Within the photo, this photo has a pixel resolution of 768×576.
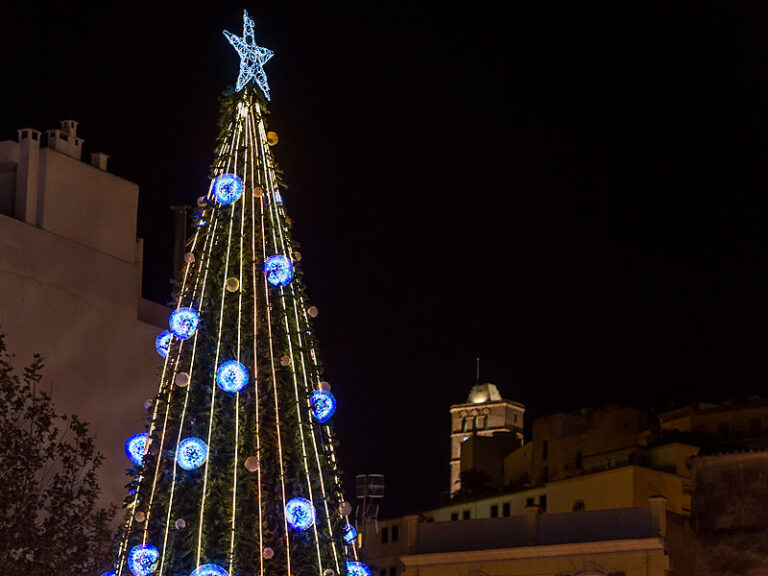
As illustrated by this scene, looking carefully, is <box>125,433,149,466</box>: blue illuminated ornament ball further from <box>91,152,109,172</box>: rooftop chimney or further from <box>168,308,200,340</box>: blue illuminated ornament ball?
<box>91,152,109,172</box>: rooftop chimney

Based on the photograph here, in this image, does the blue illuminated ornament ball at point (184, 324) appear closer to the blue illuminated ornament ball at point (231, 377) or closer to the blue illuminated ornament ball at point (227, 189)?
the blue illuminated ornament ball at point (231, 377)

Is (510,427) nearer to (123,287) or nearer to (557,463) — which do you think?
(557,463)

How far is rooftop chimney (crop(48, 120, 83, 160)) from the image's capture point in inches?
1017

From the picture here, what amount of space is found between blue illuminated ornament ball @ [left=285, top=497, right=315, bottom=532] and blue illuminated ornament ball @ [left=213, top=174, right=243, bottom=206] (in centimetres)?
322

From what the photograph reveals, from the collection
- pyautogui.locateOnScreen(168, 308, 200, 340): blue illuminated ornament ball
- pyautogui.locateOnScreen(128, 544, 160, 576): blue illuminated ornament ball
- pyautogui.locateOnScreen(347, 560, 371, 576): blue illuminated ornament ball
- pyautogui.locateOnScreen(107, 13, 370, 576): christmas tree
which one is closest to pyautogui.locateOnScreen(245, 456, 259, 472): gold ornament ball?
pyautogui.locateOnScreen(107, 13, 370, 576): christmas tree

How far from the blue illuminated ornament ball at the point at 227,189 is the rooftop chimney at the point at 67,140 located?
12.9 metres

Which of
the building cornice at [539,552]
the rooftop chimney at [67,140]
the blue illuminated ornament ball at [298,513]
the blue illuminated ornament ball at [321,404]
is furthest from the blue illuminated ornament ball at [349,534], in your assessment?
the building cornice at [539,552]

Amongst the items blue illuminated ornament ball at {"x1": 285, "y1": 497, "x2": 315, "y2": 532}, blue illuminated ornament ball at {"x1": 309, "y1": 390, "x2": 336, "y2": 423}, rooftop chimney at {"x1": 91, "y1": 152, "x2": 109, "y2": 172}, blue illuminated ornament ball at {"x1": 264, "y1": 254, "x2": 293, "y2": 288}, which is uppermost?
rooftop chimney at {"x1": 91, "y1": 152, "x2": 109, "y2": 172}

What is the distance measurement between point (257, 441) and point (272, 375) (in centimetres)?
72

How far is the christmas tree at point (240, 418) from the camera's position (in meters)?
13.0

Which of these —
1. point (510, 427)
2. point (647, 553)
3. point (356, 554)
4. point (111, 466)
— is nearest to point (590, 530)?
point (647, 553)

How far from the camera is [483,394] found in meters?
87.2

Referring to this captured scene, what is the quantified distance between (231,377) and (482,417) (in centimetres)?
7346

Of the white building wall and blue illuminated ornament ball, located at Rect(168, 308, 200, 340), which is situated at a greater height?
the white building wall
